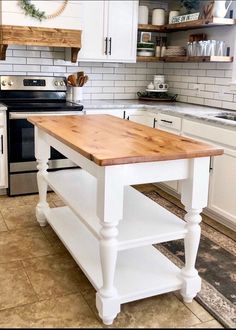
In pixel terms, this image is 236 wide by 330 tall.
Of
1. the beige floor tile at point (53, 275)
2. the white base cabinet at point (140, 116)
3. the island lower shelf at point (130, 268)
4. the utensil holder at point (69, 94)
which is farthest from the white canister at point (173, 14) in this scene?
the beige floor tile at point (53, 275)

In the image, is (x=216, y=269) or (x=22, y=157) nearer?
(x=216, y=269)

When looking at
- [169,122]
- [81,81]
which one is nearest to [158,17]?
[81,81]

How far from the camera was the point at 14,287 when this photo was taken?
7.82ft

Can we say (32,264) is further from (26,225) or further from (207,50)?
(207,50)

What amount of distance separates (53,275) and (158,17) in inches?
127

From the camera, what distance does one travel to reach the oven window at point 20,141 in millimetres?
3814

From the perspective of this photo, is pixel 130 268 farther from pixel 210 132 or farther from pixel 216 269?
pixel 210 132

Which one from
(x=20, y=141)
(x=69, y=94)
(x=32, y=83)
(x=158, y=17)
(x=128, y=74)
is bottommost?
(x=20, y=141)

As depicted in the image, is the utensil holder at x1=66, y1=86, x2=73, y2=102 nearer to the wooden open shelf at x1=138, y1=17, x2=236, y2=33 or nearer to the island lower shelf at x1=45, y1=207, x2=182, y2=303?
the wooden open shelf at x1=138, y1=17, x2=236, y2=33

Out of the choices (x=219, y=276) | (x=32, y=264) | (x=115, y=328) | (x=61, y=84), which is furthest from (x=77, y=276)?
(x=61, y=84)

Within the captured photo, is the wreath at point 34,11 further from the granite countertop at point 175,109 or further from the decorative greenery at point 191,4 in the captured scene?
the decorative greenery at point 191,4

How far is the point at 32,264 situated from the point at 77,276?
1.12 ft

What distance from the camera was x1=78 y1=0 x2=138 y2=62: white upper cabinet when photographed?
4.21 meters

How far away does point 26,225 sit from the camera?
331cm
